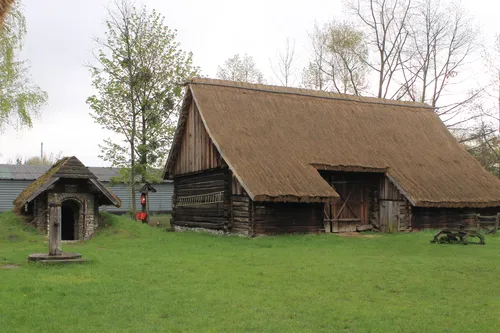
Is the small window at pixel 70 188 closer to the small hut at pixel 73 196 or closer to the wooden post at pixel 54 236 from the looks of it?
the small hut at pixel 73 196

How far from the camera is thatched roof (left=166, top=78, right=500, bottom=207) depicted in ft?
72.0

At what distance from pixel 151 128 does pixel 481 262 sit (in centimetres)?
2275

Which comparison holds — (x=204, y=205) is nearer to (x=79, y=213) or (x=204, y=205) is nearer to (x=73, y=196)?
(x=79, y=213)

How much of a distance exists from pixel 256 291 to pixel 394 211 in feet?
52.7

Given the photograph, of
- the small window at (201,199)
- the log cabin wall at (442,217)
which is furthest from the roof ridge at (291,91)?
the log cabin wall at (442,217)

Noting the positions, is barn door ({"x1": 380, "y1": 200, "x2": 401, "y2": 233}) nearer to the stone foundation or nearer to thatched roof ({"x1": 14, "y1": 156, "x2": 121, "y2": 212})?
thatched roof ({"x1": 14, "y1": 156, "x2": 121, "y2": 212})

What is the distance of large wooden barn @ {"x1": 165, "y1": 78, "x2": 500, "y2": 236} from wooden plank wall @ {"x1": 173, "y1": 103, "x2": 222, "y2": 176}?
5 centimetres

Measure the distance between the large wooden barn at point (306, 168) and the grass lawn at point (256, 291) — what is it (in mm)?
4834

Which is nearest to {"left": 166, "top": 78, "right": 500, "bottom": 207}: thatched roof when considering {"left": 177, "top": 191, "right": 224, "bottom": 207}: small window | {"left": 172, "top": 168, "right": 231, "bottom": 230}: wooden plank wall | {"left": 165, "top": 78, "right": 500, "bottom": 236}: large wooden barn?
{"left": 165, "top": 78, "right": 500, "bottom": 236}: large wooden barn

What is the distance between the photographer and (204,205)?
83.4 ft

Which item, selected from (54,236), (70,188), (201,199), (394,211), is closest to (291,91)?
(201,199)

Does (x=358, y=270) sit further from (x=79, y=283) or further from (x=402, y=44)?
(x=402, y=44)

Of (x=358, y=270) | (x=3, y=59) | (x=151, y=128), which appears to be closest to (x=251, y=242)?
(x=358, y=270)

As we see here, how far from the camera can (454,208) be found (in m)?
26.4
